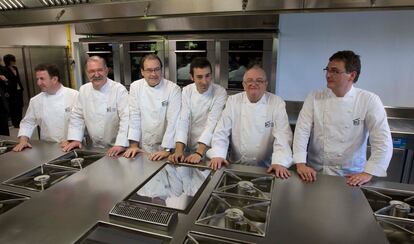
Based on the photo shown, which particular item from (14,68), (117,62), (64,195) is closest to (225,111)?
(64,195)

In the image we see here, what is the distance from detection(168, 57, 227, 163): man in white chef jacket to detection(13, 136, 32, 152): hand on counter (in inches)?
39.8

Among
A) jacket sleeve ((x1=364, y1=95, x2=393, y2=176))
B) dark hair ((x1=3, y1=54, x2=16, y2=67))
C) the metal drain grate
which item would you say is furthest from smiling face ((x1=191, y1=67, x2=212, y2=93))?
dark hair ((x1=3, y1=54, x2=16, y2=67))

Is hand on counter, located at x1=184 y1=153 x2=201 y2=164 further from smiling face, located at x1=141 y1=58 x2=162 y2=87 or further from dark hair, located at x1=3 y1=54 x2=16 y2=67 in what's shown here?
dark hair, located at x1=3 y1=54 x2=16 y2=67

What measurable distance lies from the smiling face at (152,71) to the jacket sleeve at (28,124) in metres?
0.97

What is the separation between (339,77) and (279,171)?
0.65 meters

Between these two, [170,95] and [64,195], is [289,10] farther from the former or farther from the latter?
[64,195]

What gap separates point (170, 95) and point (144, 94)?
20 cm

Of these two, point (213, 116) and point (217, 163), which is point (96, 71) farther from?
point (217, 163)

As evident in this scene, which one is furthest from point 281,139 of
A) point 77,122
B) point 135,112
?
point 77,122

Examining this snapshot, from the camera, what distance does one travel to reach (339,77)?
1612mm

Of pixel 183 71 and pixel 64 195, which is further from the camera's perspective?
pixel 183 71

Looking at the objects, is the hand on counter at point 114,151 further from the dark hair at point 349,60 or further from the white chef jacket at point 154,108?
the dark hair at point 349,60

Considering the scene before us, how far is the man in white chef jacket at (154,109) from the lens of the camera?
2090 mm

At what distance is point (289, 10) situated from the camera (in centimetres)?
131
